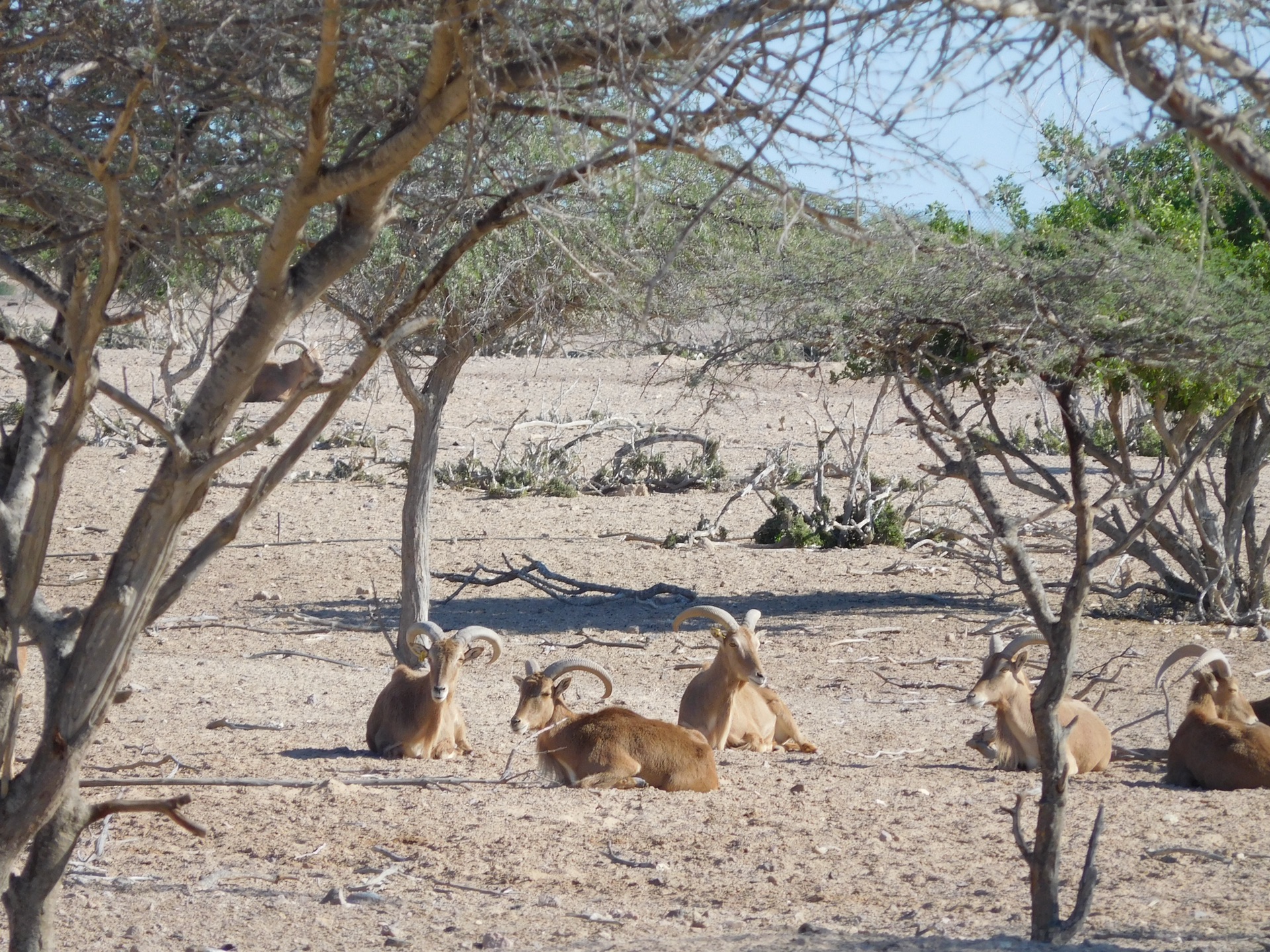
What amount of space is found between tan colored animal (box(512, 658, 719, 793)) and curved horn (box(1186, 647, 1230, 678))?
11.1ft

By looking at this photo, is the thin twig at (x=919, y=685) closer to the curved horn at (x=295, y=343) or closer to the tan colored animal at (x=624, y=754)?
the tan colored animal at (x=624, y=754)

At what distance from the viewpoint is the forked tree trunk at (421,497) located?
11508 millimetres

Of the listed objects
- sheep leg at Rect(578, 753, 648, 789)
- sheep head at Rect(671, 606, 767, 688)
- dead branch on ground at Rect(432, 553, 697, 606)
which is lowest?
sheep leg at Rect(578, 753, 648, 789)

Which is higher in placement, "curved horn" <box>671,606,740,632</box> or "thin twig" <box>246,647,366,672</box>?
"curved horn" <box>671,606,740,632</box>

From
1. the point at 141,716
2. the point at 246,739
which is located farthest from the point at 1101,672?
the point at 141,716

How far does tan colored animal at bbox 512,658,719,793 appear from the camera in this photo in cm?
839

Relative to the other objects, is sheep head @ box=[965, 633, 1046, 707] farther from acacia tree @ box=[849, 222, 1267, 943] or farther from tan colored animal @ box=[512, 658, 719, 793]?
acacia tree @ box=[849, 222, 1267, 943]

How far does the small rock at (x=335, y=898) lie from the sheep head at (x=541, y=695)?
3.18 meters

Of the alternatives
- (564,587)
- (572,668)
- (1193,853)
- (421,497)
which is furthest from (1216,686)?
(564,587)

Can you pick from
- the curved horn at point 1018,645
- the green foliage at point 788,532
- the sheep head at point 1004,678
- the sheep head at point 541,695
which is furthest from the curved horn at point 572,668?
the green foliage at point 788,532

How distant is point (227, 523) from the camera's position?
4.05m

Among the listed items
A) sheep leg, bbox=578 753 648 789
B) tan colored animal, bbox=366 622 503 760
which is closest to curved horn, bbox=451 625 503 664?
tan colored animal, bbox=366 622 503 760

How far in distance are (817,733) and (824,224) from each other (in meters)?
6.85

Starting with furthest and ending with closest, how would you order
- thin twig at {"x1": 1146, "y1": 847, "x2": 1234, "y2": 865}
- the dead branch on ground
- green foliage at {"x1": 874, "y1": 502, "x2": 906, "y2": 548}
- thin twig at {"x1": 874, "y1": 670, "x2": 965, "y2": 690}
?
green foliage at {"x1": 874, "y1": 502, "x2": 906, "y2": 548}
the dead branch on ground
thin twig at {"x1": 874, "y1": 670, "x2": 965, "y2": 690}
thin twig at {"x1": 1146, "y1": 847, "x2": 1234, "y2": 865}
